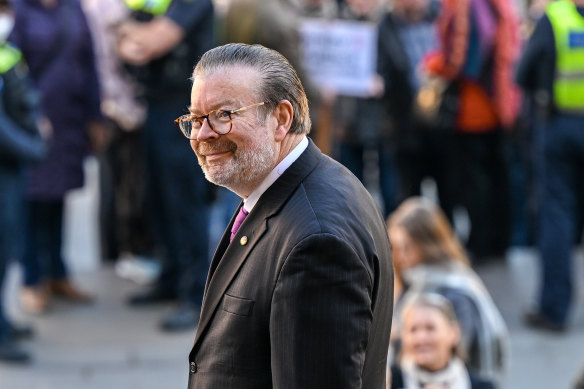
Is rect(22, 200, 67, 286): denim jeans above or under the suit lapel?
under

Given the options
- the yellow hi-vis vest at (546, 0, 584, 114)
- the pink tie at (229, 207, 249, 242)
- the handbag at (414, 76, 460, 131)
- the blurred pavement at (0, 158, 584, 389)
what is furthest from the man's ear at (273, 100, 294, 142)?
the handbag at (414, 76, 460, 131)

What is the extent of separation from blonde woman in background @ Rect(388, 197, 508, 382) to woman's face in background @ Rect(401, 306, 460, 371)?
39cm

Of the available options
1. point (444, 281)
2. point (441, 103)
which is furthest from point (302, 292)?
point (441, 103)

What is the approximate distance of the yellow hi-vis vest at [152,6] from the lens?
626 centimetres

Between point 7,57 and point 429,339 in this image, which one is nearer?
point 429,339

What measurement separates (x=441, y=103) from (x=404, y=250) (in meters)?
2.61

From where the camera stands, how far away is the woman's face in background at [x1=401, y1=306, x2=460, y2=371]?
13.2ft

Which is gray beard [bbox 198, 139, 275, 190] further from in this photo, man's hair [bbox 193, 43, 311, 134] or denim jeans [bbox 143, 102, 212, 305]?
denim jeans [bbox 143, 102, 212, 305]

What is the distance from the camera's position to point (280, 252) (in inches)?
88.6

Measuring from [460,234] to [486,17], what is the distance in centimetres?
204

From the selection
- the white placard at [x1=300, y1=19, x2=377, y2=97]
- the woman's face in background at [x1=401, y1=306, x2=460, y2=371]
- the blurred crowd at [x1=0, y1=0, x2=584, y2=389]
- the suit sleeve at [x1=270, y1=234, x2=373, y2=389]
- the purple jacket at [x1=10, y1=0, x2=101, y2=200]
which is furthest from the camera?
the white placard at [x1=300, y1=19, x2=377, y2=97]

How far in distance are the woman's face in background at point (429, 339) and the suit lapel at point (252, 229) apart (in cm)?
175

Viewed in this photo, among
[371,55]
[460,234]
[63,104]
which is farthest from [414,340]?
[460,234]

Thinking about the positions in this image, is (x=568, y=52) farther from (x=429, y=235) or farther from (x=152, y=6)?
(x=152, y=6)
